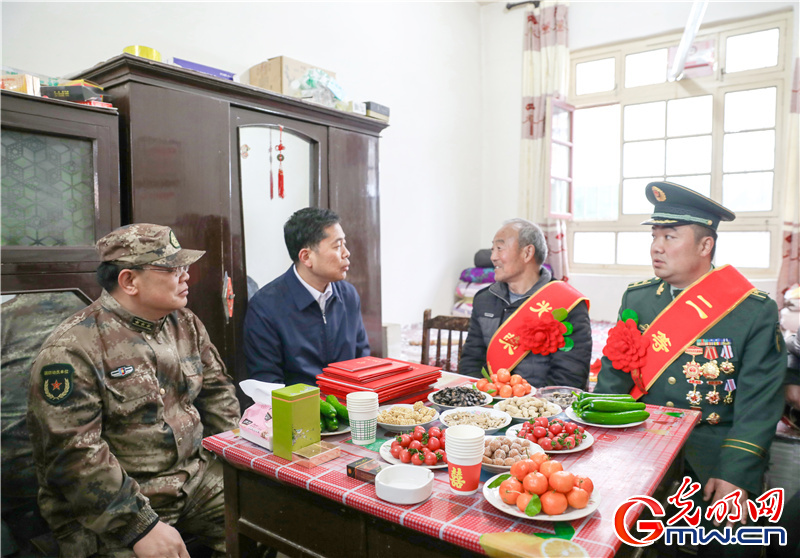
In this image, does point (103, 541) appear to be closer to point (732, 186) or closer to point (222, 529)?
point (222, 529)

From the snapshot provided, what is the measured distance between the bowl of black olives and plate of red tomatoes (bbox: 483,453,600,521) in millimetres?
505

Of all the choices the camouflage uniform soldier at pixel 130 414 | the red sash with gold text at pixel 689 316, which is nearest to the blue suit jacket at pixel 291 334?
the camouflage uniform soldier at pixel 130 414

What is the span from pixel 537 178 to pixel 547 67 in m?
1.02

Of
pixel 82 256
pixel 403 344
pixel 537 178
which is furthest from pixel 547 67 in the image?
pixel 82 256

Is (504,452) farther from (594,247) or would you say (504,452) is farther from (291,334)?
(594,247)

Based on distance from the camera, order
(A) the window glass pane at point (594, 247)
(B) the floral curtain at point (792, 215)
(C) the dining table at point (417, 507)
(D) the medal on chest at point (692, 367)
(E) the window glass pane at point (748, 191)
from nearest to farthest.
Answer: (C) the dining table at point (417, 507)
(D) the medal on chest at point (692, 367)
(B) the floral curtain at point (792, 215)
(E) the window glass pane at point (748, 191)
(A) the window glass pane at point (594, 247)

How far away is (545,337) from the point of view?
2.13 m

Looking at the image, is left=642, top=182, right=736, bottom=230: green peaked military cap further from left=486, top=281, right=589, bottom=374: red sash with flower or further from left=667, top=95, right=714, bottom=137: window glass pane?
left=667, top=95, right=714, bottom=137: window glass pane

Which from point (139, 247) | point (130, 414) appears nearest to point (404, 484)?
point (130, 414)

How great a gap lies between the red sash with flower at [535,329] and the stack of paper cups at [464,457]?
1.15m

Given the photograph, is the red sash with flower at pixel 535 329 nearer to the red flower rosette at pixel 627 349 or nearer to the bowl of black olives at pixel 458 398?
the red flower rosette at pixel 627 349

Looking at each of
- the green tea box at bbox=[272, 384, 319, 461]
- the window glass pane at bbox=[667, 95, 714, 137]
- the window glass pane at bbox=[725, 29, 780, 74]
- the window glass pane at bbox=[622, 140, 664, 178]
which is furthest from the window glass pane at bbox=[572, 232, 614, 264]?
the green tea box at bbox=[272, 384, 319, 461]

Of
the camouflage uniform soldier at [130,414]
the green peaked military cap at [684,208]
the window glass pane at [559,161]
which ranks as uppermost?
the window glass pane at [559,161]

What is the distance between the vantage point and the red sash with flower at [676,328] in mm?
1742
